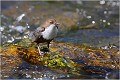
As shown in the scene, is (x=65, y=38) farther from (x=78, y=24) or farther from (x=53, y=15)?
(x=53, y=15)

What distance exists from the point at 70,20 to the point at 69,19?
0.08 metres

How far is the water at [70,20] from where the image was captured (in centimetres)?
1028

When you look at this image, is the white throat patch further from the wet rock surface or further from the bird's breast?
the wet rock surface

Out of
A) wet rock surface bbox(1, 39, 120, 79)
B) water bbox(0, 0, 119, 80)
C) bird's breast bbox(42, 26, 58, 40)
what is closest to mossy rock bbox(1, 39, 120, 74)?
wet rock surface bbox(1, 39, 120, 79)

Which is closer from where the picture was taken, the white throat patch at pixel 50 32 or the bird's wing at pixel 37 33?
the white throat patch at pixel 50 32

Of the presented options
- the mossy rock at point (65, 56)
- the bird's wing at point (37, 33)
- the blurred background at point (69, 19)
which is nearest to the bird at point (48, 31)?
the bird's wing at point (37, 33)

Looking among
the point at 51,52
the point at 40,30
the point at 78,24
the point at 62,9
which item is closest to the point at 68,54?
the point at 51,52

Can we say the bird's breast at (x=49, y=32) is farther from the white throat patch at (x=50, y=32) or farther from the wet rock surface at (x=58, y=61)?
the wet rock surface at (x=58, y=61)

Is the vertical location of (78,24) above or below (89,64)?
above

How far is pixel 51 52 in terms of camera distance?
6.88m

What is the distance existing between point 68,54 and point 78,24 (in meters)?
5.29

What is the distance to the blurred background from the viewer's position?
1052 cm

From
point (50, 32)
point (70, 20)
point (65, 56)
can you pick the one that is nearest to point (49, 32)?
point (50, 32)

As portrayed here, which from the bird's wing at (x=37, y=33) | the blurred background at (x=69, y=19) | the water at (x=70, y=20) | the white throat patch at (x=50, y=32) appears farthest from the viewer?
the blurred background at (x=69, y=19)
